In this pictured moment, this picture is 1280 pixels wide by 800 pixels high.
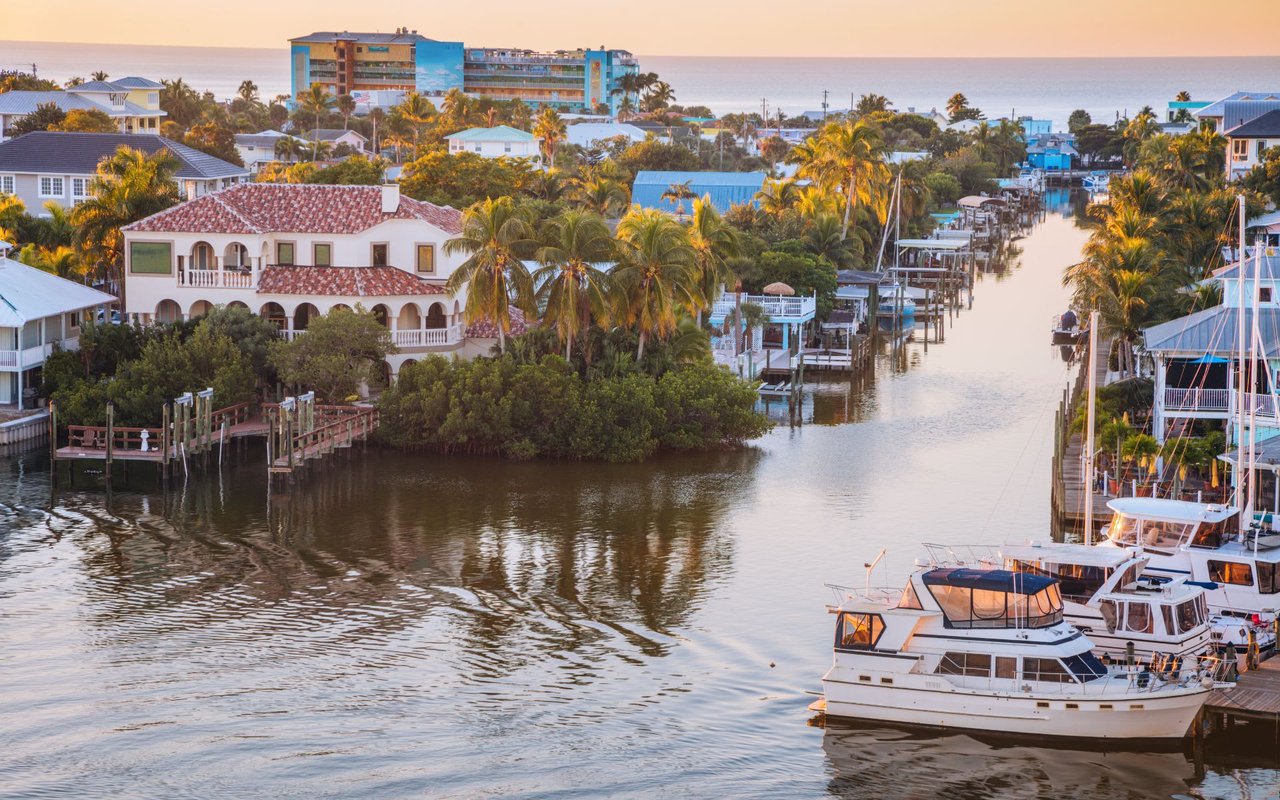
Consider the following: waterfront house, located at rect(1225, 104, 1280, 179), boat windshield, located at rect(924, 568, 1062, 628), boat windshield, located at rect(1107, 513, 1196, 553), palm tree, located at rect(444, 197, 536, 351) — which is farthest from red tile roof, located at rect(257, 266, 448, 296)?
waterfront house, located at rect(1225, 104, 1280, 179)

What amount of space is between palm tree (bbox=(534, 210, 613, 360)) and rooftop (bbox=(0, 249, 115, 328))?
19154mm

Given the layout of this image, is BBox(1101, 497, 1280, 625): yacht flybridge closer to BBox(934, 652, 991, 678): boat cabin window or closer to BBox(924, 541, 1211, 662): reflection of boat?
BBox(924, 541, 1211, 662): reflection of boat

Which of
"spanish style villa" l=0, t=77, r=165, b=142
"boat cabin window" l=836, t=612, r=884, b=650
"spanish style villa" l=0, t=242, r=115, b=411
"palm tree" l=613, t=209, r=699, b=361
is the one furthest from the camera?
"spanish style villa" l=0, t=77, r=165, b=142

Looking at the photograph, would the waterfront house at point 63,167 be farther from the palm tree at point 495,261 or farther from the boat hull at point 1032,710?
the boat hull at point 1032,710

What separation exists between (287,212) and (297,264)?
255 cm

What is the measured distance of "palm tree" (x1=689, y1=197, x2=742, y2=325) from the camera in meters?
75.2

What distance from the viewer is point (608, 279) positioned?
66.4m

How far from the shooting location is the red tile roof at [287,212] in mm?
73000

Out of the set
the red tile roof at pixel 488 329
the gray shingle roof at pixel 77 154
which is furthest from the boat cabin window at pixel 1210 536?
the gray shingle roof at pixel 77 154

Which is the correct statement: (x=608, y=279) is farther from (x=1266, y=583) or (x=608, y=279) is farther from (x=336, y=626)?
(x=1266, y=583)

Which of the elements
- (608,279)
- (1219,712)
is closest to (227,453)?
(608,279)

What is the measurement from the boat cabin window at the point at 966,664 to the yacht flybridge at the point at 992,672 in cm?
2

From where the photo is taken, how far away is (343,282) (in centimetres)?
7156

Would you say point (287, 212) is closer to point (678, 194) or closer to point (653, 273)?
point (653, 273)
